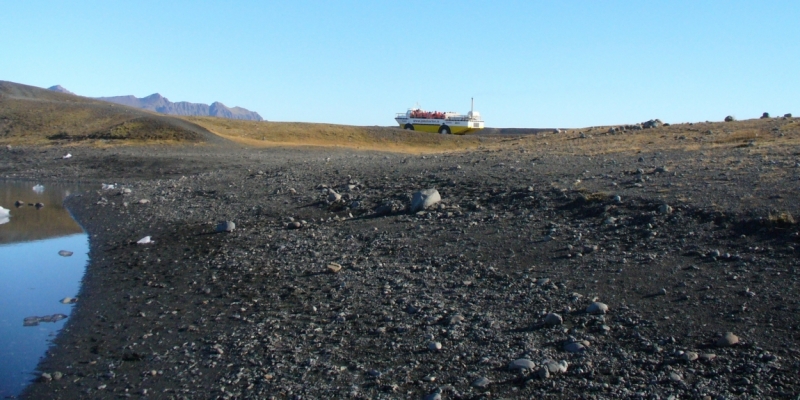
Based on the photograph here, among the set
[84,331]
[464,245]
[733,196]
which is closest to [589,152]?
[733,196]

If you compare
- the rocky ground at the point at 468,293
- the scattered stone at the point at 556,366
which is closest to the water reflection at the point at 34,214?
the rocky ground at the point at 468,293

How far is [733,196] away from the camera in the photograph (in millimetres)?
10211

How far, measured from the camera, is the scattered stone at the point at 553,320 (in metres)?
6.43

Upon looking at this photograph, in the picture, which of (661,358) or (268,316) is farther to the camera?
(268,316)

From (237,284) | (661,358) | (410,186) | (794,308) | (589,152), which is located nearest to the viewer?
(661,358)

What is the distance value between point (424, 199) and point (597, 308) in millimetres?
5993

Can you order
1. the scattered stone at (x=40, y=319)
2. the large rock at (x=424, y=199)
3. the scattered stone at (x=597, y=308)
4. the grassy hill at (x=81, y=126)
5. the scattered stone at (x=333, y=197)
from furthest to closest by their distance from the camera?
the grassy hill at (x=81, y=126) → the scattered stone at (x=333, y=197) → the large rock at (x=424, y=199) → the scattered stone at (x=40, y=319) → the scattered stone at (x=597, y=308)

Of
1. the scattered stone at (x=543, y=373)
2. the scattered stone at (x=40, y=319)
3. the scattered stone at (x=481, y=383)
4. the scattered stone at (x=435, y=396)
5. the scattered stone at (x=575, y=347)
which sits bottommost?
the scattered stone at (x=40, y=319)

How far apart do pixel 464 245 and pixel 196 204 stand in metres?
8.47

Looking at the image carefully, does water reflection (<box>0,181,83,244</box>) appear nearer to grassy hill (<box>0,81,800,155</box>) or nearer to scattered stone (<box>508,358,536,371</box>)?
grassy hill (<box>0,81,800,155</box>)

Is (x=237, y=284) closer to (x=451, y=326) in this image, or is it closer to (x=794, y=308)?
(x=451, y=326)

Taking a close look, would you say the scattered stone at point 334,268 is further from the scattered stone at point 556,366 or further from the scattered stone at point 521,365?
the scattered stone at point 556,366

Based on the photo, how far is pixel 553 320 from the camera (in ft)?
21.1

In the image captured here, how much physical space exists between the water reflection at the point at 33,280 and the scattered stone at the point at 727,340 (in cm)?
599
